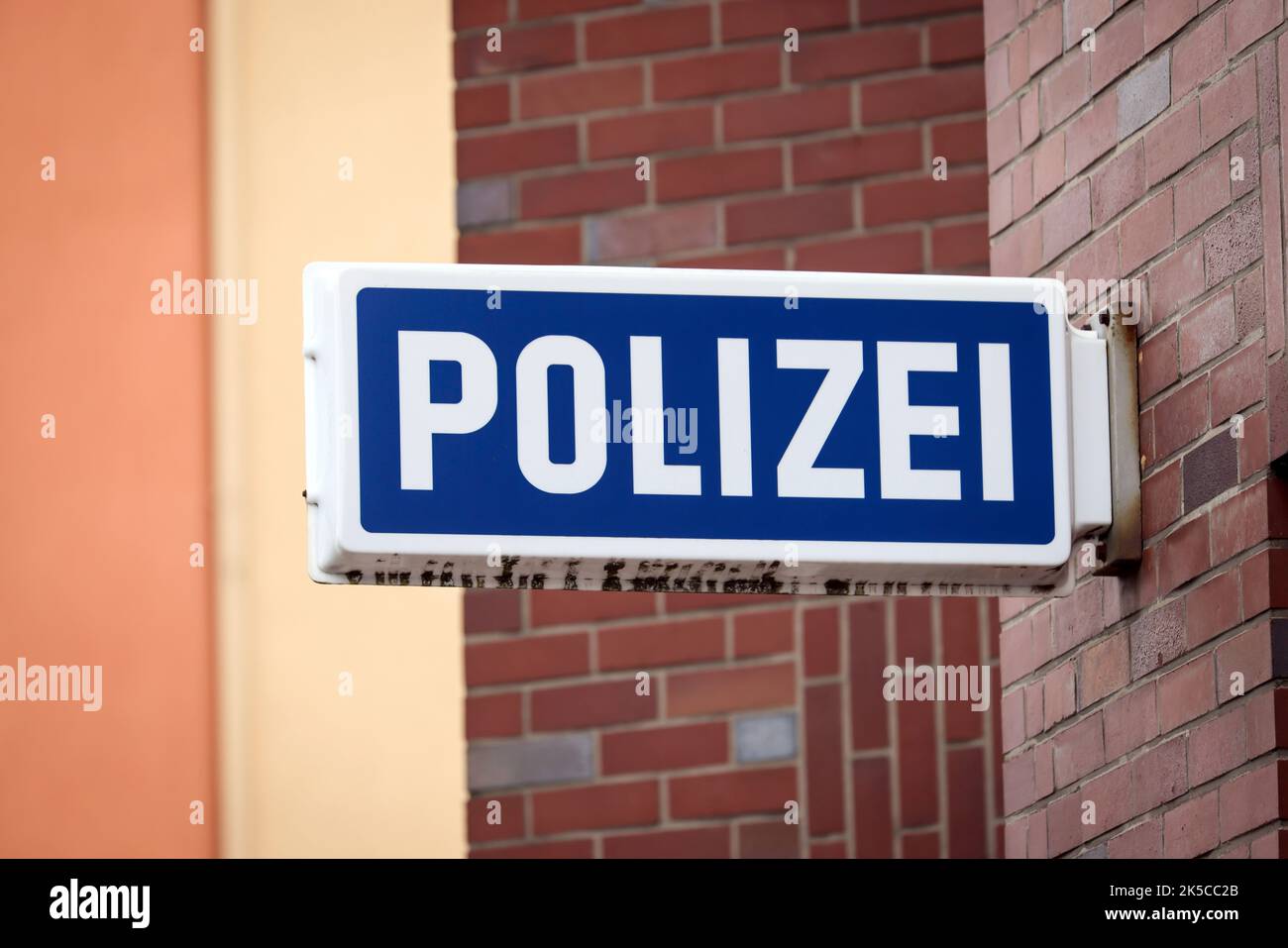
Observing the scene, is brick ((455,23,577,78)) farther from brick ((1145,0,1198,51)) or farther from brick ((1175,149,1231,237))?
brick ((1175,149,1231,237))

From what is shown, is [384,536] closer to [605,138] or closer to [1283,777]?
[1283,777]

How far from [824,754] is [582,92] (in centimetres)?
151

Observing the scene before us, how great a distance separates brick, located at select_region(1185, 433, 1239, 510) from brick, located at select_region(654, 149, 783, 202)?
7.28 ft

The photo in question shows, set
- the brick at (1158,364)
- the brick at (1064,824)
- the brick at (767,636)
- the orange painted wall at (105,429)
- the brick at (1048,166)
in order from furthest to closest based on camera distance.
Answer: the orange painted wall at (105,429) → the brick at (767,636) → the brick at (1048,166) → the brick at (1064,824) → the brick at (1158,364)

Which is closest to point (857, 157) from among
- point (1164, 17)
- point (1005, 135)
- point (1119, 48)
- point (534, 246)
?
point (534, 246)

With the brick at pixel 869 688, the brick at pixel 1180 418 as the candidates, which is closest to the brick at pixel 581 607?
the brick at pixel 869 688

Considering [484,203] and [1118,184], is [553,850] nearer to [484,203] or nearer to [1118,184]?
[484,203]

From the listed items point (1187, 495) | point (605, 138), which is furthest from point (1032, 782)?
point (605, 138)

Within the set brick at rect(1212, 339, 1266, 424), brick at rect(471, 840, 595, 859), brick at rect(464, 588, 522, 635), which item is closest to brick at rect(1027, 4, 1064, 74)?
brick at rect(1212, 339, 1266, 424)

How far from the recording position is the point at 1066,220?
326 cm

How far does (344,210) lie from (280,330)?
0.32 m

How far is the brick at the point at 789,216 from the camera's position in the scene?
494 cm

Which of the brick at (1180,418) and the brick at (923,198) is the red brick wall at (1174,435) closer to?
the brick at (1180,418)

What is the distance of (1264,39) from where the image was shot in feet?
9.18
